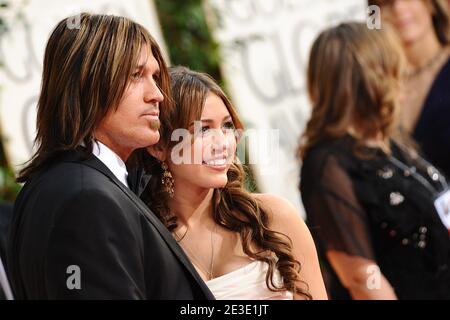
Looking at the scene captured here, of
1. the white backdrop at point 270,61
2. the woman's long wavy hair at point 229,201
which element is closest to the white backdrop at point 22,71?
the white backdrop at point 270,61

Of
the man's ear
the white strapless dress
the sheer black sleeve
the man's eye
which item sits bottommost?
the sheer black sleeve

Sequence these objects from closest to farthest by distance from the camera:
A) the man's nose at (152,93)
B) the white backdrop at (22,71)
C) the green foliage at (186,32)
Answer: the man's nose at (152,93) → the white backdrop at (22,71) → the green foliage at (186,32)

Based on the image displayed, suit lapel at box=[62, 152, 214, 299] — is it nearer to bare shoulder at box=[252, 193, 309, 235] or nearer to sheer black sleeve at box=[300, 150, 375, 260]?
bare shoulder at box=[252, 193, 309, 235]

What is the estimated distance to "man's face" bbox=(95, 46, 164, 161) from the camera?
1.53 meters

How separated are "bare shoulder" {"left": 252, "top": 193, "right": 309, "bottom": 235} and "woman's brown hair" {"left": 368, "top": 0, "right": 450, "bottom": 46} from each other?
2.20m

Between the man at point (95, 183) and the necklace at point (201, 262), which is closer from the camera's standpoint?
the man at point (95, 183)

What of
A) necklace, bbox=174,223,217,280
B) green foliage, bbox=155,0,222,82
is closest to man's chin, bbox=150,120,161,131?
necklace, bbox=174,223,217,280

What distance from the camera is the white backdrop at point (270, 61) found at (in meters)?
3.78

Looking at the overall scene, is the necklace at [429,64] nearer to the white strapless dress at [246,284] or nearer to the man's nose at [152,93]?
the white strapless dress at [246,284]

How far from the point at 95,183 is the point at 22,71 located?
1883mm

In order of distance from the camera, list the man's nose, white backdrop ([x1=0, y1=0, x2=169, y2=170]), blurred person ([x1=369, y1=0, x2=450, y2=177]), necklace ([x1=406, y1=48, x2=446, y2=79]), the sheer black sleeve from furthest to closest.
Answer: necklace ([x1=406, y1=48, x2=446, y2=79])
blurred person ([x1=369, y1=0, x2=450, y2=177])
white backdrop ([x1=0, y1=0, x2=169, y2=170])
the sheer black sleeve
the man's nose

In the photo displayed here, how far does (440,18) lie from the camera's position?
3719 millimetres

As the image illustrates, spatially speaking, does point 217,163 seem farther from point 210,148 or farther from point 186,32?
point 186,32

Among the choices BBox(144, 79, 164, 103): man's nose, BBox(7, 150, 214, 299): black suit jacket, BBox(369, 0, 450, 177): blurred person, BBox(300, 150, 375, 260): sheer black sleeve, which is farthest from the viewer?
BBox(369, 0, 450, 177): blurred person
